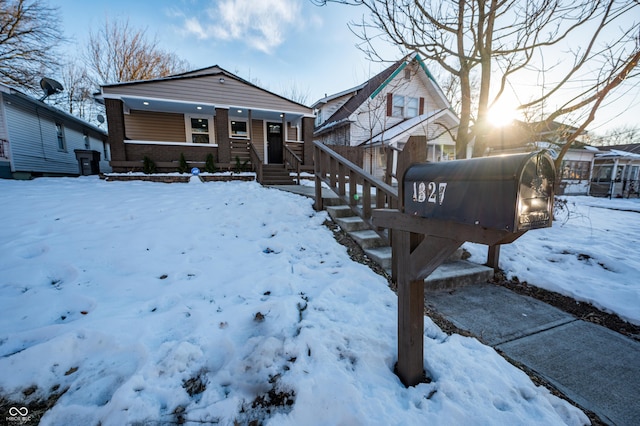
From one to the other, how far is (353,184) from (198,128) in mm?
11495

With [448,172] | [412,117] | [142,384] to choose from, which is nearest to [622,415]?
[448,172]

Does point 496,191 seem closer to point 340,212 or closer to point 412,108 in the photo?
point 340,212

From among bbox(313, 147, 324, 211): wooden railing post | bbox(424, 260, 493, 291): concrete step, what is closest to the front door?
bbox(313, 147, 324, 211): wooden railing post

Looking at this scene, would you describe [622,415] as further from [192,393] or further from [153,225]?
[153,225]

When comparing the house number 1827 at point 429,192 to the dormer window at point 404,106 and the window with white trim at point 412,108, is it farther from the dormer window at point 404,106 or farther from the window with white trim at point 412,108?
the window with white trim at point 412,108

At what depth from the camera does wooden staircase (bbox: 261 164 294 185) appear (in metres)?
9.77

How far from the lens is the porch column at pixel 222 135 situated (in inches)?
434

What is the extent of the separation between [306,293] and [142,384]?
1524 mm

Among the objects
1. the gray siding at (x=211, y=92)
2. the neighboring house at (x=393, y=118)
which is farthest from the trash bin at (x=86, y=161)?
the neighboring house at (x=393, y=118)

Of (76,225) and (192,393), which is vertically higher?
(76,225)

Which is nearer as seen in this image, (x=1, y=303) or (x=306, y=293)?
(x=1, y=303)

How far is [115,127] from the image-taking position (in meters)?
9.68

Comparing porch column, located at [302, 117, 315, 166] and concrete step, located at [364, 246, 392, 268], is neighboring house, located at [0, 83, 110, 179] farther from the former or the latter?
concrete step, located at [364, 246, 392, 268]

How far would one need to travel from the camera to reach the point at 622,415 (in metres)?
Answer: 1.67
